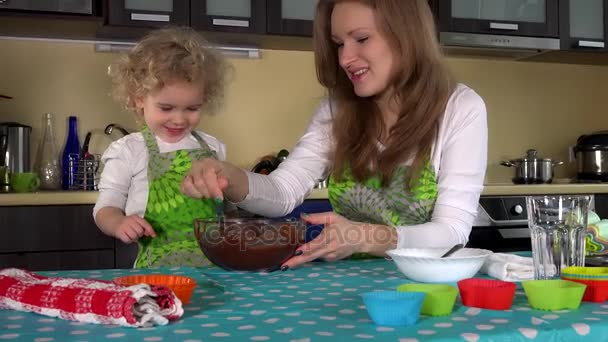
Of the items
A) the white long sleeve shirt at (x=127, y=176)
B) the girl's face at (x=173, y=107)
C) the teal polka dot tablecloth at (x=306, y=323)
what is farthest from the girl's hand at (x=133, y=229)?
the teal polka dot tablecloth at (x=306, y=323)

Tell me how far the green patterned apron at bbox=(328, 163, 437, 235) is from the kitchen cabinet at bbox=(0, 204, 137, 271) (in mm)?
1157

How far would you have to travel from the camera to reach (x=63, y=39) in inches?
127

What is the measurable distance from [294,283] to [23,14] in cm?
204

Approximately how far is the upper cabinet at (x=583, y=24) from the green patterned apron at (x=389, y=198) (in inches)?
84.7

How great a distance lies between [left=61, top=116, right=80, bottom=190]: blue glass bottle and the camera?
3070 millimetres

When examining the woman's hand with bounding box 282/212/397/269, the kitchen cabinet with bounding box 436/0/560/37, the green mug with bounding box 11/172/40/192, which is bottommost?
the woman's hand with bounding box 282/212/397/269

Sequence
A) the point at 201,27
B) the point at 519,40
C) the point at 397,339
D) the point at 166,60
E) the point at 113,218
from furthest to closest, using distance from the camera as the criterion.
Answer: the point at 519,40 < the point at 201,27 < the point at 166,60 < the point at 113,218 < the point at 397,339

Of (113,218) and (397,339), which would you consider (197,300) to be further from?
(113,218)

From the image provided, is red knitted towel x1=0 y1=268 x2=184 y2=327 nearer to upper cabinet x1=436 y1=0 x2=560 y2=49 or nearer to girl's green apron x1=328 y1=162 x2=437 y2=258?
girl's green apron x1=328 y1=162 x2=437 y2=258

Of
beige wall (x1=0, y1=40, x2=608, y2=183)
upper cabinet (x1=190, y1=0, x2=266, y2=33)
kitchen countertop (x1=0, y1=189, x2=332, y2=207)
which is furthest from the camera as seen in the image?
beige wall (x1=0, y1=40, x2=608, y2=183)

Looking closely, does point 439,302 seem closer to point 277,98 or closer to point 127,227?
point 127,227

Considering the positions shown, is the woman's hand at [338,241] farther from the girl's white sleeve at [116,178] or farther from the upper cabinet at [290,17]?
the upper cabinet at [290,17]

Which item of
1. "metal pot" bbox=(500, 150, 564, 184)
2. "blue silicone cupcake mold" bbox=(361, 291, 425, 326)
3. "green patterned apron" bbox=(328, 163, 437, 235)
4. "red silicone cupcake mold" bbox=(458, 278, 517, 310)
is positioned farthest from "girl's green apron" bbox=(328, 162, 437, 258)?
"metal pot" bbox=(500, 150, 564, 184)

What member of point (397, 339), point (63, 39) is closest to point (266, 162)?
point (63, 39)
